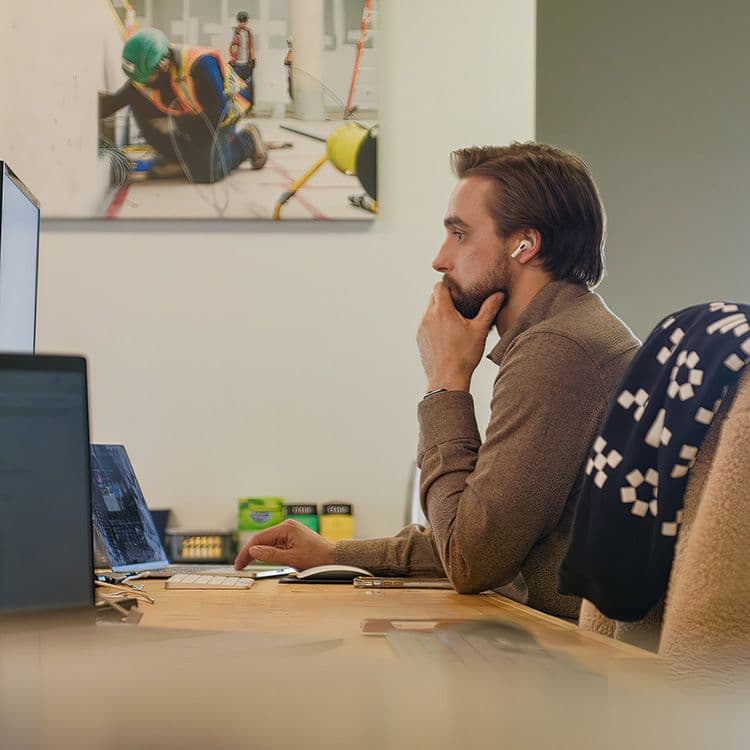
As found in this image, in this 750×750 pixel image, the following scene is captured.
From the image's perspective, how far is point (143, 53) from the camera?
10.3ft

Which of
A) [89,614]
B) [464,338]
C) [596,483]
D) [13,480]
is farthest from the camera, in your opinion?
[464,338]

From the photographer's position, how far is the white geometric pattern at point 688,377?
2.68 feet

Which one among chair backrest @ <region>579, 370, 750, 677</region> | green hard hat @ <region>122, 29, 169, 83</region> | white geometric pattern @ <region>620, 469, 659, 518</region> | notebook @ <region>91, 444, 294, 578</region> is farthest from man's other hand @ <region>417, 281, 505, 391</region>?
green hard hat @ <region>122, 29, 169, 83</region>

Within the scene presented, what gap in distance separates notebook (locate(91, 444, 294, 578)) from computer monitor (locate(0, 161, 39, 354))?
7.3 inches

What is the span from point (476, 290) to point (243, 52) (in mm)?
1657

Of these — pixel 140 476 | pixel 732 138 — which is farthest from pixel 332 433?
pixel 732 138

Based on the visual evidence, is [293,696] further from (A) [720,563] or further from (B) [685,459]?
(B) [685,459]

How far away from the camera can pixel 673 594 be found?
661 millimetres

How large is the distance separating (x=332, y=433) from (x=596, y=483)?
2.22 metres

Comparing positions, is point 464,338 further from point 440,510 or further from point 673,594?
point 673,594

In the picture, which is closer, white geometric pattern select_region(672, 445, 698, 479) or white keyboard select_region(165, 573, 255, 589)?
white geometric pattern select_region(672, 445, 698, 479)

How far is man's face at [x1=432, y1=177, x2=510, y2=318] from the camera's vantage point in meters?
1.79

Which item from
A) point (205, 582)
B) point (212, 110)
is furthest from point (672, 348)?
point (212, 110)

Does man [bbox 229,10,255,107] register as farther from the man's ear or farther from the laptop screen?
the laptop screen
